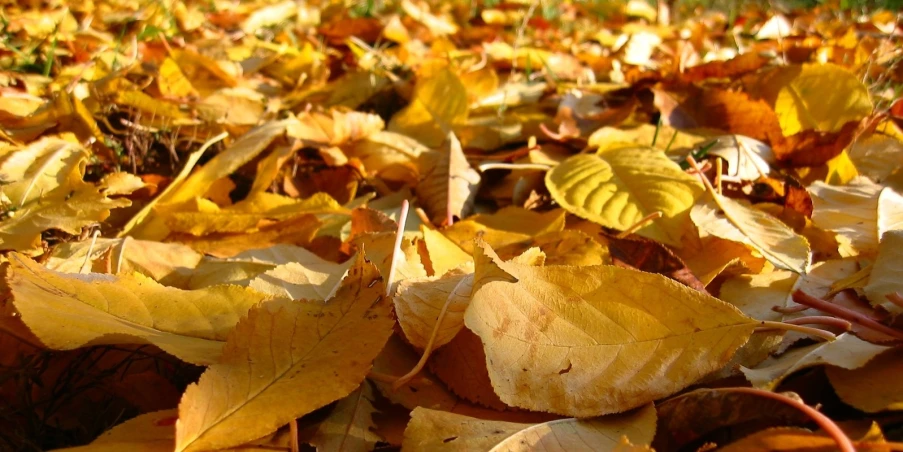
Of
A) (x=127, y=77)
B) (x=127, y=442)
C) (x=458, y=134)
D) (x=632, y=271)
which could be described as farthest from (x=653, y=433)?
(x=127, y=77)

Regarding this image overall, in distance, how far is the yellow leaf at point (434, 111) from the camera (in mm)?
1476

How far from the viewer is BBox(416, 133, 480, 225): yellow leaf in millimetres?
1151

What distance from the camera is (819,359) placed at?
0.66m

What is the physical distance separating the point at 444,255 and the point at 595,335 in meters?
0.33

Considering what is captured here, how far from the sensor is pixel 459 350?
734 millimetres

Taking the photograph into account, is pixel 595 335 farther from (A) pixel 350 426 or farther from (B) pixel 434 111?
(B) pixel 434 111

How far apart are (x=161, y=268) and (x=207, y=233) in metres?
0.14

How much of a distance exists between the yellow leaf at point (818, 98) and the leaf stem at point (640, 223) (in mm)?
534

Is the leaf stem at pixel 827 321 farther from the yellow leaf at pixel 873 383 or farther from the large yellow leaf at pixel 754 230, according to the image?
the large yellow leaf at pixel 754 230

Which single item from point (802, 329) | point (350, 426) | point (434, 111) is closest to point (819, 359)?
point (802, 329)

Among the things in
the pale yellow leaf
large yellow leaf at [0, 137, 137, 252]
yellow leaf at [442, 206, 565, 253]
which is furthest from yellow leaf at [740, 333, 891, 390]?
large yellow leaf at [0, 137, 137, 252]

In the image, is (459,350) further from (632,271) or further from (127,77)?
(127,77)

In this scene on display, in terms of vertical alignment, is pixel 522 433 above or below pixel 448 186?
above

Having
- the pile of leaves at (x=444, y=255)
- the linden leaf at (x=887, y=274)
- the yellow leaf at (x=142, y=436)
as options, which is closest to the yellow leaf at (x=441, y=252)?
the pile of leaves at (x=444, y=255)
